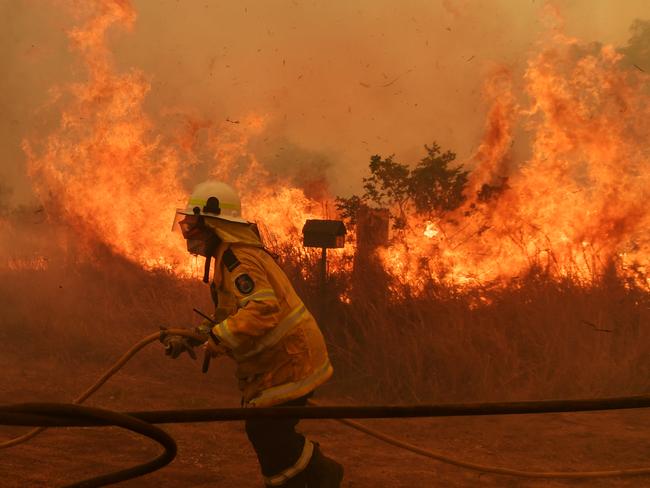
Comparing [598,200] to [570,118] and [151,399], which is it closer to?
[570,118]

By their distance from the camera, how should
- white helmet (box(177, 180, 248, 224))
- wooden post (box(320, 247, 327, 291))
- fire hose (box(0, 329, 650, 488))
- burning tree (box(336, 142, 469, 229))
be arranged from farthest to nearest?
burning tree (box(336, 142, 469, 229))
wooden post (box(320, 247, 327, 291))
white helmet (box(177, 180, 248, 224))
fire hose (box(0, 329, 650, 488))

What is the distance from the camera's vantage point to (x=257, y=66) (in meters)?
13.5

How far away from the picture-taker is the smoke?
469 inches

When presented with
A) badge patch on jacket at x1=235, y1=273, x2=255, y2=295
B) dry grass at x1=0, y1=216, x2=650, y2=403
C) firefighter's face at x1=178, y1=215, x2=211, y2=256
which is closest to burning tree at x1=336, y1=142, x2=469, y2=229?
dry grass at x1=0, y1=216, x2=650, y2=403

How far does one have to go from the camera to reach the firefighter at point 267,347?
317cm

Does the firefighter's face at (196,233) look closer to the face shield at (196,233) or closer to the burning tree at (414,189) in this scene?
the face shield at (196,233)

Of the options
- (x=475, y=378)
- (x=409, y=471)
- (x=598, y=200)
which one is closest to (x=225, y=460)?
(x=409, y=471)

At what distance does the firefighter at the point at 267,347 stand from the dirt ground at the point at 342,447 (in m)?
1.34

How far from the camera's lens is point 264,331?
317 cm

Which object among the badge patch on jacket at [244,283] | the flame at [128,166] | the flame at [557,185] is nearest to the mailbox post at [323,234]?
the flame at [557,185]

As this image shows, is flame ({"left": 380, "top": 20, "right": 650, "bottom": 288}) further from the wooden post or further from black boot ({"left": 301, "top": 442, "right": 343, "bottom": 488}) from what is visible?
black boot ({"left": 301, "top": 442, "right": 343, "bottom": 488})

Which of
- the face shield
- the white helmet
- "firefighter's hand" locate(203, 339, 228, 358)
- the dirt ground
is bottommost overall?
the dirt ground

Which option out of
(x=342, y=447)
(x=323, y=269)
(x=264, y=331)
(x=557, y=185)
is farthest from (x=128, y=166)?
(x=264, y=331)

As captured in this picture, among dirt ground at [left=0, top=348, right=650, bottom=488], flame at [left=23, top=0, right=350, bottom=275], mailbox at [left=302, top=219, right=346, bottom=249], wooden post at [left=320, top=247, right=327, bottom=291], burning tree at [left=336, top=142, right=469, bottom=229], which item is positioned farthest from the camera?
flame at [left=23, top=0, right=350, bottom=275]
